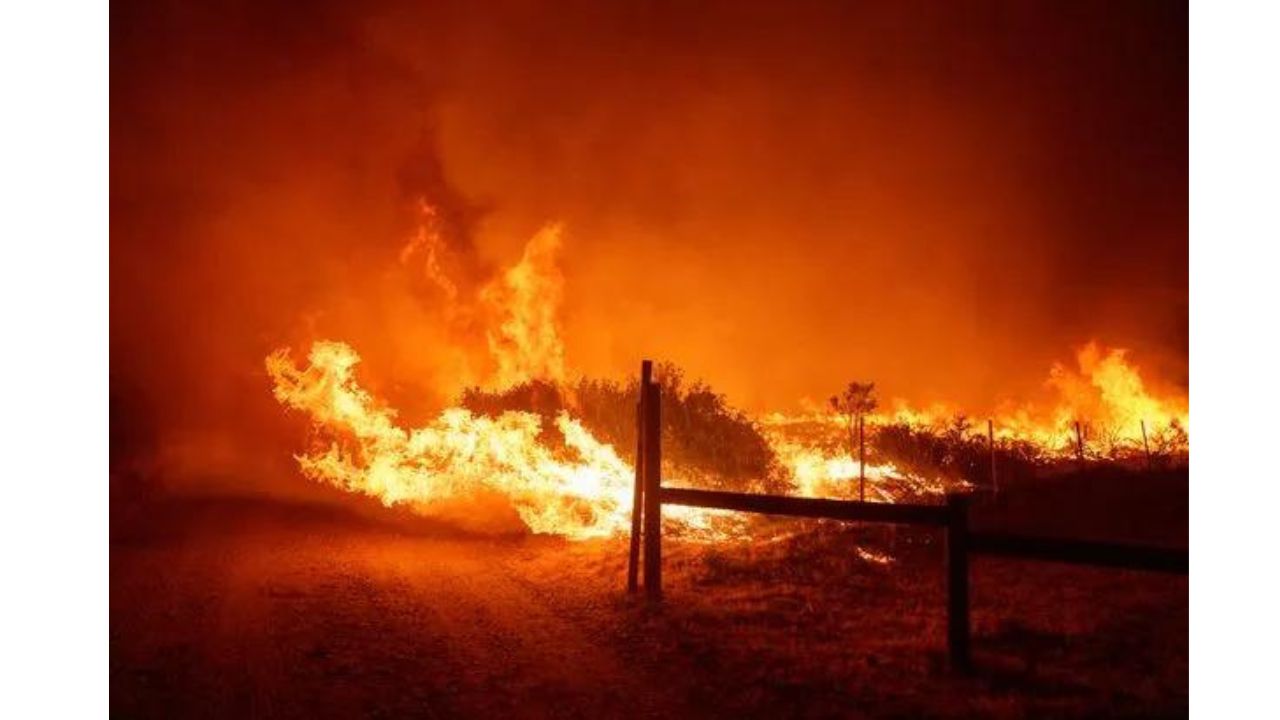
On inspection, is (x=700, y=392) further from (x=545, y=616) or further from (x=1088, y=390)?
(x=1088, y=390)

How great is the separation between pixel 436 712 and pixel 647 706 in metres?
1.83

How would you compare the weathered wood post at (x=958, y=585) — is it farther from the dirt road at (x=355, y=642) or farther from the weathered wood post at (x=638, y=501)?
the weathered wood post at (x=638, y=501)

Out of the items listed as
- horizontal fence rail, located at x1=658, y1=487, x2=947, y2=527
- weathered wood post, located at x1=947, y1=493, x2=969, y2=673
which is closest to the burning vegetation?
horizontal fence rail, located at x1=658, y1=487, x2=947, y2=527

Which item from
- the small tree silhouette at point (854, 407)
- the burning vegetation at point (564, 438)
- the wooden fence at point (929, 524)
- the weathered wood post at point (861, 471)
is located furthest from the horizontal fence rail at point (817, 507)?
the small tree silhouette at point (854, 407)

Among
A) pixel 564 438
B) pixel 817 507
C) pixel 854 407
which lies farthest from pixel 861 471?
pixel 854 407

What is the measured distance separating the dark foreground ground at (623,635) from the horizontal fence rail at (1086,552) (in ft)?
3.90

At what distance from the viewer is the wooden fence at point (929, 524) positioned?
237 inches

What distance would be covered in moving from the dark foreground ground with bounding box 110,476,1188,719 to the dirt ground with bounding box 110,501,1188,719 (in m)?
0.03

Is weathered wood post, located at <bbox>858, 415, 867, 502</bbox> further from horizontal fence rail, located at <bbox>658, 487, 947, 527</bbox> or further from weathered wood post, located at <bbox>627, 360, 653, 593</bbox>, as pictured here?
horizontal fence rail, located at <bbox>658, 487, 947, 527</bbox>

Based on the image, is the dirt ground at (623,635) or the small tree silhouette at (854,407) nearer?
the dirt ground at (623,635)

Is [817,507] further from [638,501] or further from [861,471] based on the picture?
[861,471]

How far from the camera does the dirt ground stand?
20.9 feet

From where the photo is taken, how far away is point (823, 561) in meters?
11.8

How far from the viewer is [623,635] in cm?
840
